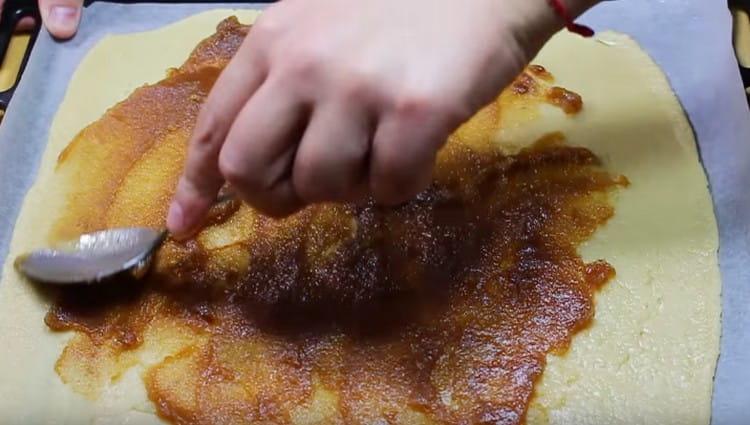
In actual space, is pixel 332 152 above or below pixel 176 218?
above

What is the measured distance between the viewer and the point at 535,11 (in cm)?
88

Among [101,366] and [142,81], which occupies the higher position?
[142,81]

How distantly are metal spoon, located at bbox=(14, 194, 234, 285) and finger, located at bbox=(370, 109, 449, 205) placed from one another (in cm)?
36

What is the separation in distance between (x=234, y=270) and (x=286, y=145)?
1.09ft

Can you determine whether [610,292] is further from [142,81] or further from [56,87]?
[56,87]

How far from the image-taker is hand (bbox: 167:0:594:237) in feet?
2.60

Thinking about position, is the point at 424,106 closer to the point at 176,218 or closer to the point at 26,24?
the point at 176,218

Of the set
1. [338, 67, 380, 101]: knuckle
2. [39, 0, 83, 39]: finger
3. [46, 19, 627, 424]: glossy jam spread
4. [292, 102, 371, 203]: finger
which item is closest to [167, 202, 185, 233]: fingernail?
[46, 19, 627, 424]: glossy jam spread

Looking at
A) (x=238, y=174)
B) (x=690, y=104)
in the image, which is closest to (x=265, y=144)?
(x=238, y=174)

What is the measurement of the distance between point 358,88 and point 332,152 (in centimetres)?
7

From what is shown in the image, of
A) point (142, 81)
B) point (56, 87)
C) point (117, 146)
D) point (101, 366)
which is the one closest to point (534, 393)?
point (101, 366)

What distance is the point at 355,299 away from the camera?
1097mm

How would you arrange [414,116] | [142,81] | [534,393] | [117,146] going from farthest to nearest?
[142,81]
[117,146]
[534,393]
[414,116]

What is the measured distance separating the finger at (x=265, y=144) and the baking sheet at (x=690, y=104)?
541mm
